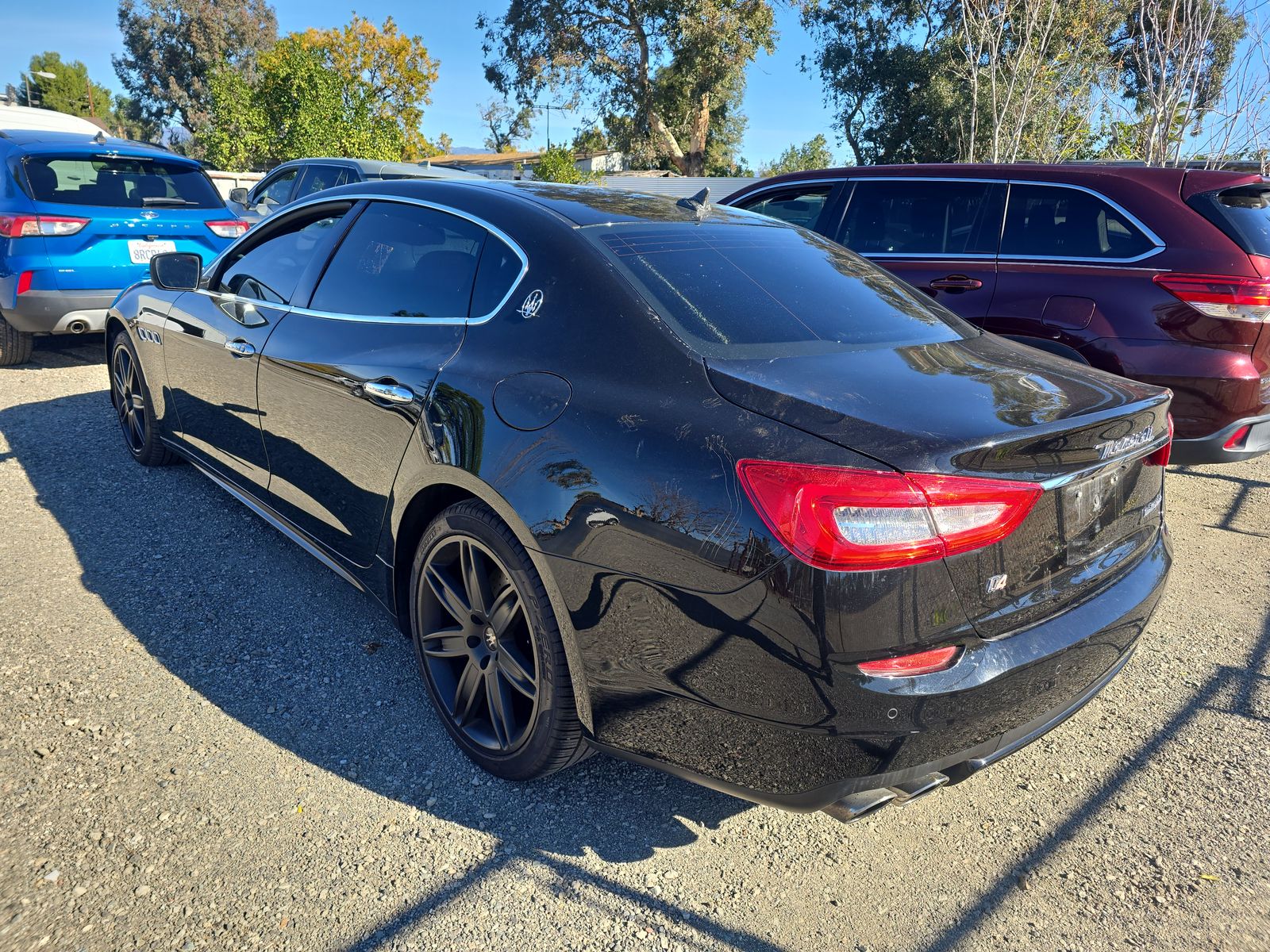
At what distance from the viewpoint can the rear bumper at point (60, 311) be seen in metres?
6.52

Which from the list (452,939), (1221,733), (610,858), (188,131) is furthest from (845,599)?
(188,131)

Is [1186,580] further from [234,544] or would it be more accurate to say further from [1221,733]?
[234,544]

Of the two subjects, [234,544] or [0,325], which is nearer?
[234,544]

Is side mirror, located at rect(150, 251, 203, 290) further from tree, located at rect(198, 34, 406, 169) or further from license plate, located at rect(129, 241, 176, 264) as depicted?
tree, located at rect(198, 34, 406, 169)

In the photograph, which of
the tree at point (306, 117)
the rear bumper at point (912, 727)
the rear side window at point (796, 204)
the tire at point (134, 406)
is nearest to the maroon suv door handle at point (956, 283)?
the rear side window at point (796, 204)

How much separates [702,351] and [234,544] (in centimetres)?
275

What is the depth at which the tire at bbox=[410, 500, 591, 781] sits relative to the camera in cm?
232

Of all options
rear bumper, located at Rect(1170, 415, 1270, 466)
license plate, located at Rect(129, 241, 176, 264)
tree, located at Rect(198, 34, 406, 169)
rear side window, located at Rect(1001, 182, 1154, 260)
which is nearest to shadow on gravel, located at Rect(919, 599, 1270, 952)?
rear bumper, located at Rect(1170, 415, 1270, 466)

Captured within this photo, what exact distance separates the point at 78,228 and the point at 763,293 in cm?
610

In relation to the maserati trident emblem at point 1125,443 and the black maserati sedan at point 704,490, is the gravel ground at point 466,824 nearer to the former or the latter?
the black maserati sedan at point 704,490

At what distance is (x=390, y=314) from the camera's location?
9.61 feet

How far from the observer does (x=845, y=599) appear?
1802 mm

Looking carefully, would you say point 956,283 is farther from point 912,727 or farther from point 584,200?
point 912,727

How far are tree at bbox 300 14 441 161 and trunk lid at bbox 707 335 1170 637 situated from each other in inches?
1610
